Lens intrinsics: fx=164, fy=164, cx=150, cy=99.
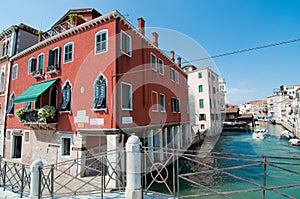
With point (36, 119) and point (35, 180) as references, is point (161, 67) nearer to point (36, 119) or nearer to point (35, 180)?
point (36, 119)

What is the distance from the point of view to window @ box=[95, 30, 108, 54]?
31.0 ft

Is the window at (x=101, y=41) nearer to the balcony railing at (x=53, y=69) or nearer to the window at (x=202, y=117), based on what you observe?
the balcony railing at (x=53, y=69)

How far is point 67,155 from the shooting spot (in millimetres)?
10344

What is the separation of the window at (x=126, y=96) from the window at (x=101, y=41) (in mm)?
2406

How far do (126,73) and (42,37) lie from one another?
895cm

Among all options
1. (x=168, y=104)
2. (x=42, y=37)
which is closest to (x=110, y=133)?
(x=168, y=104)

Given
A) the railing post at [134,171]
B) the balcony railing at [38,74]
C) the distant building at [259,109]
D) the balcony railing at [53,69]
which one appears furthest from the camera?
the distant building at [259,109]

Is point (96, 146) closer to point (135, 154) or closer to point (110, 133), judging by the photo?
point (110, 133)

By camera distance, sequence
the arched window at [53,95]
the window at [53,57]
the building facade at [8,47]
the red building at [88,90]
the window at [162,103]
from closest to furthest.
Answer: the red building at [88,90] → the window at [53,57] → the arched window at [53,95] → the window at [162,103] → the building facade at [8,47]

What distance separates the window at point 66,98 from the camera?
10305mm

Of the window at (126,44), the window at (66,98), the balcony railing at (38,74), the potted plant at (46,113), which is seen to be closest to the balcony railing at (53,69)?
the balcony railing at (38,74)

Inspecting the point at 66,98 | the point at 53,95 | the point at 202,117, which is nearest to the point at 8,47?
the point at 53,95

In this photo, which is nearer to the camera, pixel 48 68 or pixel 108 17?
pixel 108 17

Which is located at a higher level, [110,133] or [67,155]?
[110,133]
